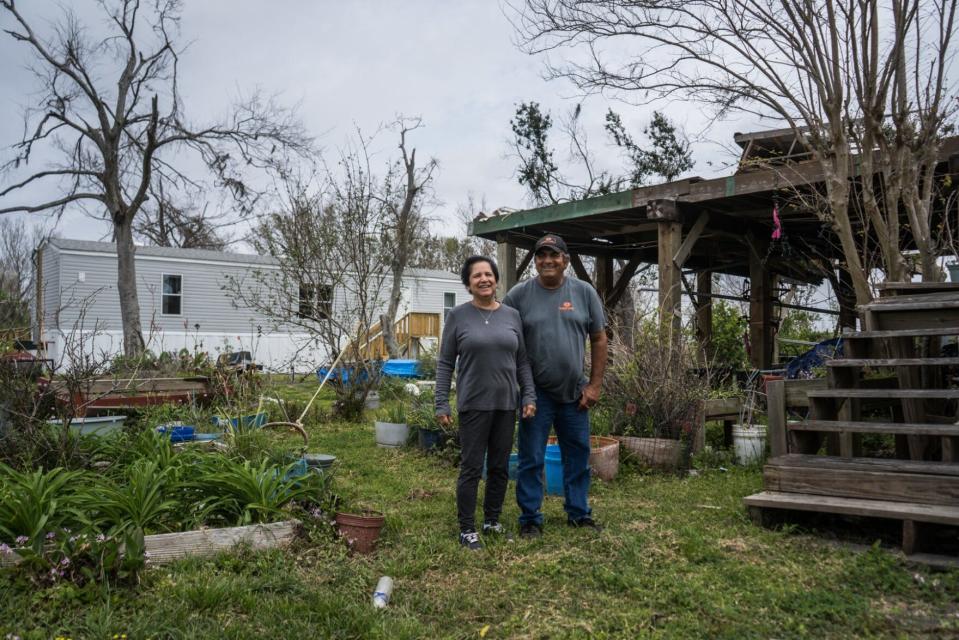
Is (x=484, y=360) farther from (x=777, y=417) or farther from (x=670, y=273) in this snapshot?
(x=670, y=273)

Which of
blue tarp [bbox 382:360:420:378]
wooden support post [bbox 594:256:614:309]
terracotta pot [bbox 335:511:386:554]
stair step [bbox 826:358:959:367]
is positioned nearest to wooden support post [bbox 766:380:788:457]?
Answer: stair step [bbox 826:358:959:367]

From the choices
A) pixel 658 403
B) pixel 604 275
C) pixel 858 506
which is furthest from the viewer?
pixel 604 275

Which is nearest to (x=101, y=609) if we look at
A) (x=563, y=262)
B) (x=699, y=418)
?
(x=563, y=262)

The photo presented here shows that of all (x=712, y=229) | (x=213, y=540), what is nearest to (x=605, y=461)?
(x=213, y=540)

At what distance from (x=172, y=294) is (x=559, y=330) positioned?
20.1 m

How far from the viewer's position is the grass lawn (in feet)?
9.28

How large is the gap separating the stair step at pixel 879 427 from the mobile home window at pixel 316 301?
6736mm

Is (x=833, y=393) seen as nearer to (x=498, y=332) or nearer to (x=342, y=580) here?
(x=498, y=332)

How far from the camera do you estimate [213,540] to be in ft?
11.7

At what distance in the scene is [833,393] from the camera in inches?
177

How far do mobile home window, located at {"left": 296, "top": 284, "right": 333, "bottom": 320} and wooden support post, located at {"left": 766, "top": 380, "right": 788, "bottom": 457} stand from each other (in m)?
6.41

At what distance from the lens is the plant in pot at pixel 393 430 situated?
7230 mm

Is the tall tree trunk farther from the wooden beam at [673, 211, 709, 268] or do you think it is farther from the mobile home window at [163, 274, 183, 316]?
the wooden beam at [673, 211, 709, 268]

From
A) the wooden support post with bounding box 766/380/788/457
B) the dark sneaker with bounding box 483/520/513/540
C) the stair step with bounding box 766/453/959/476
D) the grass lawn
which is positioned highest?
the wooden support post with bounding box 766/380/788/457
